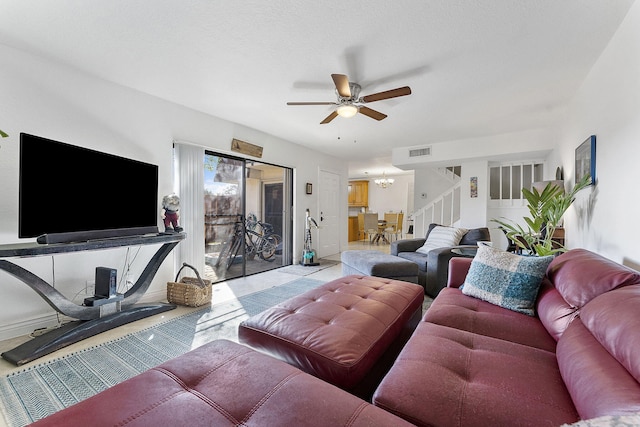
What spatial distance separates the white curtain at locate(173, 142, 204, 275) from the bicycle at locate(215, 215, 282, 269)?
2.17 ft

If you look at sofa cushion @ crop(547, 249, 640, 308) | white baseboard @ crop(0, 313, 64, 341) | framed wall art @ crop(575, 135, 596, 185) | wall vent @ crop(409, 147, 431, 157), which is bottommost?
white baseboard @ crop(0, 313, 64, 341)

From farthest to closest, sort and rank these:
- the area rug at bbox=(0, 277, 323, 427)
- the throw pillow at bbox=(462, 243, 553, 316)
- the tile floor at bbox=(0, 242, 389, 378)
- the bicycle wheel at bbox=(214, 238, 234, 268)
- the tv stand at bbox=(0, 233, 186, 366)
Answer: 1. the bicycle wheel at bbox=(214, 238, 234, 268)
2. the tile floor at bbox=(0, 242, 389, 378)
3. the tv stand at bbox=(0, 233, 186, 366)
4. the throw pillow at bbox=(462, 243, 553, 316)
5. the area rug at bbox=(0, 277, 323, 427)

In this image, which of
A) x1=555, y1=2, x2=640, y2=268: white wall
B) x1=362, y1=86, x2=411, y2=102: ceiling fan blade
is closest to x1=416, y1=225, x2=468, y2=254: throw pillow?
x1=555, y1=2, x2=640, y2=268: white wall

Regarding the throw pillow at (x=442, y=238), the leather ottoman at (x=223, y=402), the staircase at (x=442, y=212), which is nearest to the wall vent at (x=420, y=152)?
the staircase at (x=442, y=212)

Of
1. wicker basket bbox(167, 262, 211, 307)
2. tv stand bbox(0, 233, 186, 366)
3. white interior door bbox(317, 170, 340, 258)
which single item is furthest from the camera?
white interior door bbox(317, 170, 340, 258)

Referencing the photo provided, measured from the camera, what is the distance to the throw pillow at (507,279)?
1708 millimetres

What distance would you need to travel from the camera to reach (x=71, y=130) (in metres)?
2.58

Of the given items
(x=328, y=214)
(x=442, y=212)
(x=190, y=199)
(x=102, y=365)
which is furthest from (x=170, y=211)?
(x=442, y=212)

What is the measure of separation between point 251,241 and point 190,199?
1.62 m

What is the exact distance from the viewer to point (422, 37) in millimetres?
2076

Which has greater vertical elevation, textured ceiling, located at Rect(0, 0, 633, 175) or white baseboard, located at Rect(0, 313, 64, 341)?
textured ceiling, located at Rect(0, 0, 633, 175)

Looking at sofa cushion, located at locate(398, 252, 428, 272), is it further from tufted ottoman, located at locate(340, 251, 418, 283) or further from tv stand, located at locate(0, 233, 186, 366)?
tv stand, located at locate(0, 233, 186, 366)

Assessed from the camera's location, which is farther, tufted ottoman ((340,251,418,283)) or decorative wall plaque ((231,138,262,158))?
decorative wall plaque ((231,138,262,158))

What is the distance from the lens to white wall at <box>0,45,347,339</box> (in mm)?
2264
